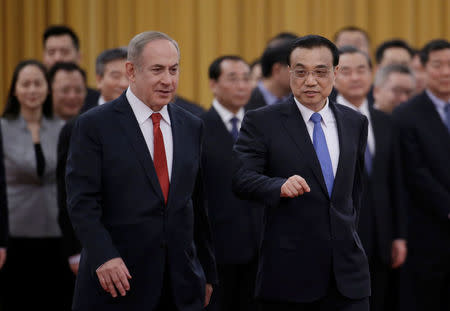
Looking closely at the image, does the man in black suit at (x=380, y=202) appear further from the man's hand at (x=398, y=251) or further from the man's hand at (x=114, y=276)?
the man's hand at (x=114, y=276)

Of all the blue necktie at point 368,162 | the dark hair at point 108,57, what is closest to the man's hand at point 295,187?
the blue necktie at point 368,162

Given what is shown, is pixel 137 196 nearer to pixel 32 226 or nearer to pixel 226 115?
pixel 226 115

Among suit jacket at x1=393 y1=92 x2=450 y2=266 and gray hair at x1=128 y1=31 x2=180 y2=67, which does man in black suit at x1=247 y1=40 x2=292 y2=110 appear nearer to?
suit jacket at x1=393 y1=92 x2=450 y2=266

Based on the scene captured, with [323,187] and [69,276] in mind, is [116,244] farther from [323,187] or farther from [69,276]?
[69,276]

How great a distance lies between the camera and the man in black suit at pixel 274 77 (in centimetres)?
446

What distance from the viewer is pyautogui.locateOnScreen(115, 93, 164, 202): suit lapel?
2.53m

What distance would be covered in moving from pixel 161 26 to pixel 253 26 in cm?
81

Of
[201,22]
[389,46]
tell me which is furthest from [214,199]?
[201,22]

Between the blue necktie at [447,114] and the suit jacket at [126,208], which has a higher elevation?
the blue necktie at [447,114]

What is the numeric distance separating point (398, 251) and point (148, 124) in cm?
170

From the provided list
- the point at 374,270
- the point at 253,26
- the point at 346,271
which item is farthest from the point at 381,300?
the point at 253,26

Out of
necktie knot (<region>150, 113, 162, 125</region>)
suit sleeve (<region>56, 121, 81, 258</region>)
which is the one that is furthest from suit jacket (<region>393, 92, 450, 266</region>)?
necktie knot (<region>150, 113, 162, 125</region>)

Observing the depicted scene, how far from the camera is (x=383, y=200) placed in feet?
12.4

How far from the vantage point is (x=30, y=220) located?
4.17m
